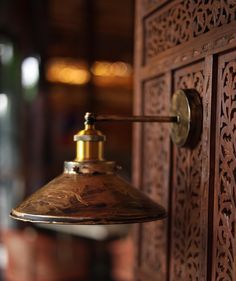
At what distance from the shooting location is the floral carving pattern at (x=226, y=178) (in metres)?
1.36

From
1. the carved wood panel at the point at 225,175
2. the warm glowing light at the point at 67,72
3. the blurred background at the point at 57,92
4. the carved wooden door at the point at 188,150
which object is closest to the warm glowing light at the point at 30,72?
the blurred background at the point at 57,92

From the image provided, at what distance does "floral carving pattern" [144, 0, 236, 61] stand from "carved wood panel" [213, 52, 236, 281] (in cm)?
11

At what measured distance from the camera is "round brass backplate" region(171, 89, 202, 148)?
60.2 inches

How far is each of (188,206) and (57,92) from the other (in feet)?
17.0

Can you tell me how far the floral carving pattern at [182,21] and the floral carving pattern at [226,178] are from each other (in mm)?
116

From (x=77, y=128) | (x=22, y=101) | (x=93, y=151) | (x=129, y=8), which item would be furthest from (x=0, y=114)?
(x=93, y=151)

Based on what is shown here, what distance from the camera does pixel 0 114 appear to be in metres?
6.45

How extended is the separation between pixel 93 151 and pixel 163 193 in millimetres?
382

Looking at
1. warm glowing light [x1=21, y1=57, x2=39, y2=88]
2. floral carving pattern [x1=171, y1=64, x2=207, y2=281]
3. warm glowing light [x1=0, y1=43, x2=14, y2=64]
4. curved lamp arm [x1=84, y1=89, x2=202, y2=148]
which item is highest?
warm glowing light [x1=0, y1=43, x2=14, y2=64]

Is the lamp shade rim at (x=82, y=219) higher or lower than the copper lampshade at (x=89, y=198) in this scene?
lower

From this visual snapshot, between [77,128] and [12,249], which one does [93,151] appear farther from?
[77,128]

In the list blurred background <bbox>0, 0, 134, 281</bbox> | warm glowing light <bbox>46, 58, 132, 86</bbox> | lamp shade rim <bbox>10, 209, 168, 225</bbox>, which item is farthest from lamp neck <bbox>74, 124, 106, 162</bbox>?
warm glowing light <bbox>46, 58, 132, 86</bbox>

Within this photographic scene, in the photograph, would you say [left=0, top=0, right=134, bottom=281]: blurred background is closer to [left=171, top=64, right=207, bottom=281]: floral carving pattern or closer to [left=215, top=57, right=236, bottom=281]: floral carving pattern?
[left=171, top=64, right=207, bottom=281]: floral carving pattern

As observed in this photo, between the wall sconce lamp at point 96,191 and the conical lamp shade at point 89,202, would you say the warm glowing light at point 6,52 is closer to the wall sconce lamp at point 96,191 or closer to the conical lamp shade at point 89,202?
the wall sconce lamp at point 96,191
